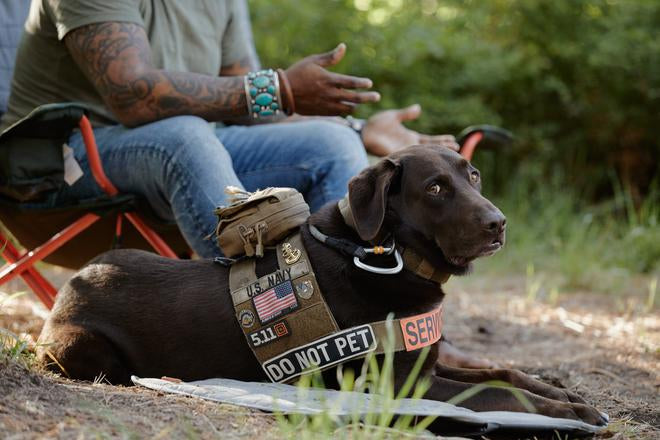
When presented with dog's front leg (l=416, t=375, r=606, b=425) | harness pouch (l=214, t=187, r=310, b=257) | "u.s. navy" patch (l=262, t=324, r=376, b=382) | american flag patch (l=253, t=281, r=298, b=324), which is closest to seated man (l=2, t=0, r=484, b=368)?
harness pouch (l=214, t=187, r=310, b=257)

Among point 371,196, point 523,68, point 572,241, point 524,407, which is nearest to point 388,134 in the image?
point 371,196

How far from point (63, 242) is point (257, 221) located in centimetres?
111

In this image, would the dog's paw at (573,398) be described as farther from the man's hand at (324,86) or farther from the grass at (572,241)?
the grass at (572,241)

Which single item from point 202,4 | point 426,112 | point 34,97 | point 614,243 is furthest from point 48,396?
point 426,112

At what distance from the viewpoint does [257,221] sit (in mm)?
2635

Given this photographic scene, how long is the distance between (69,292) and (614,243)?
15.5ft

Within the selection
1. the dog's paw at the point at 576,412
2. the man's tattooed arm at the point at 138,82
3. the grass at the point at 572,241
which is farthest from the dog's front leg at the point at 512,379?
the grass at the point at 572,241

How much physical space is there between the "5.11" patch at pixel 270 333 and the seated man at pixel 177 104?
0.64 m

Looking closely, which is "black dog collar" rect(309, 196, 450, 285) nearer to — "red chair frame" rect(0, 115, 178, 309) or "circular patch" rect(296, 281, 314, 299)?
"circular patch" rect(296, 281, 314, 299)

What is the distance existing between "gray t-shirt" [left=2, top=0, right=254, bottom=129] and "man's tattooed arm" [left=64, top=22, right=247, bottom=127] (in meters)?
0.07

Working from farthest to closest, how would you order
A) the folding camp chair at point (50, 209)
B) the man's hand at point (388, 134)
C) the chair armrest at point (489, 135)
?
→ 1. the chair armrest at point (489, 135)
2. the man's hand at point (388, 134)
3. the folding camp chair at point (50, 209)

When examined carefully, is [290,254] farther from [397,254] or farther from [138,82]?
[138,82]

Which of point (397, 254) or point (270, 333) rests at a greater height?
point (397, 254)

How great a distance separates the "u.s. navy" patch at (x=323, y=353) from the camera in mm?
2484
